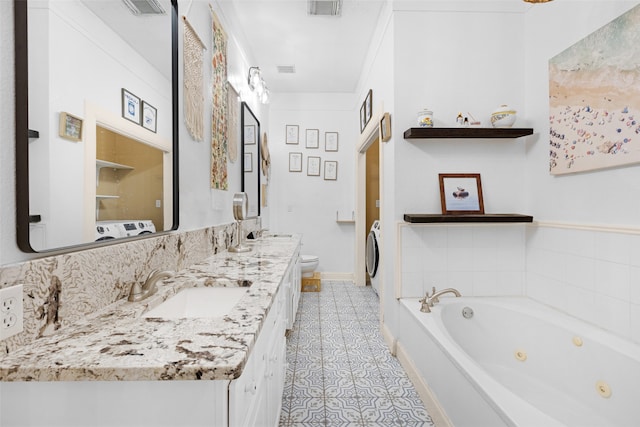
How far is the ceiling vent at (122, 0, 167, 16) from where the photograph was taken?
1.17 meters

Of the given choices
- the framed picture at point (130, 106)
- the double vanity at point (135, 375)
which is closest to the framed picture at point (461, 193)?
the double vanity at point (135, 375)

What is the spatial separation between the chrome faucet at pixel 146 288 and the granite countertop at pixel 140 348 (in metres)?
0.02

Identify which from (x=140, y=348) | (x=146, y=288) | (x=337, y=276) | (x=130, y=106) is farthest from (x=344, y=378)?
(x=337, y=276)

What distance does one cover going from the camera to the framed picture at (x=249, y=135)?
3.12 m

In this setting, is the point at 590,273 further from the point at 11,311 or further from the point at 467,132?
the point at 11,311

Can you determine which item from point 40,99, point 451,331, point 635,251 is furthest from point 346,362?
point 40,99

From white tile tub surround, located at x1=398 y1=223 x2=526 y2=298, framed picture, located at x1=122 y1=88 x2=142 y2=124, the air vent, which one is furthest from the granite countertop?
the air vent

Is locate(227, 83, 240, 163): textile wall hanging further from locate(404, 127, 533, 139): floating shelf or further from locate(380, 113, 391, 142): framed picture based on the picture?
locate(404, 127, 533, 139): floating shelf

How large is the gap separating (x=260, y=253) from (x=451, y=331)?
51.3 inches

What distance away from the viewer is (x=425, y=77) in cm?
223

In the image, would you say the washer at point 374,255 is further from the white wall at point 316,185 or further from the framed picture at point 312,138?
the framed picture at point 312,138

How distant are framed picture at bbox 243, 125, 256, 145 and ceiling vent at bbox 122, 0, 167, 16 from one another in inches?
66.8

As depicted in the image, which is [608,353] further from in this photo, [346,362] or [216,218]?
[216,218]

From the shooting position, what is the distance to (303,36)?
9.86 feet
